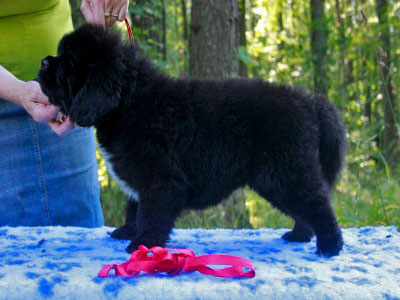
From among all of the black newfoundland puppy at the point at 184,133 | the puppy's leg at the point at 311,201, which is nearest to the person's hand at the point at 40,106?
the black newfoundland puppy at the point at 184,133

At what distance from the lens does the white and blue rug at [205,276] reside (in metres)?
1.58

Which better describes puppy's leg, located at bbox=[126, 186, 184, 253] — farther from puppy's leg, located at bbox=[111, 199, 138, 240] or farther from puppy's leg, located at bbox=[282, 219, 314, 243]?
puppy's leg, located at bbox=[282, 219, 314, 243]

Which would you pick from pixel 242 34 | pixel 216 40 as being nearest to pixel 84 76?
pixel 216 40

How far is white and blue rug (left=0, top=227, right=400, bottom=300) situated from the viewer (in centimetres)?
158

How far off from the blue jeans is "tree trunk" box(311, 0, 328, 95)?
8.86 m

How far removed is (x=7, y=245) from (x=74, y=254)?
42 centimetres

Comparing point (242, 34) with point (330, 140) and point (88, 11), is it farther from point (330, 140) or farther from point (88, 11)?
point (330, 140)

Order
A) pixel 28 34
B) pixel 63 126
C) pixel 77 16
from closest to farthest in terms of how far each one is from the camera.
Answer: pixel 63 126, pixel 28 34, pixel 77 16

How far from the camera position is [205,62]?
16.0 feet

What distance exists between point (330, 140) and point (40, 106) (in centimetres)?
143

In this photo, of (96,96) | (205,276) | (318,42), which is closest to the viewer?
(205,276)

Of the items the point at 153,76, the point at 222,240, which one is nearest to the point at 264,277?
the point at 222,240

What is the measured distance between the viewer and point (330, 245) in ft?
7.08

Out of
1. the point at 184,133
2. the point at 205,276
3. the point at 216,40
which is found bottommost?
the point at 205,276
